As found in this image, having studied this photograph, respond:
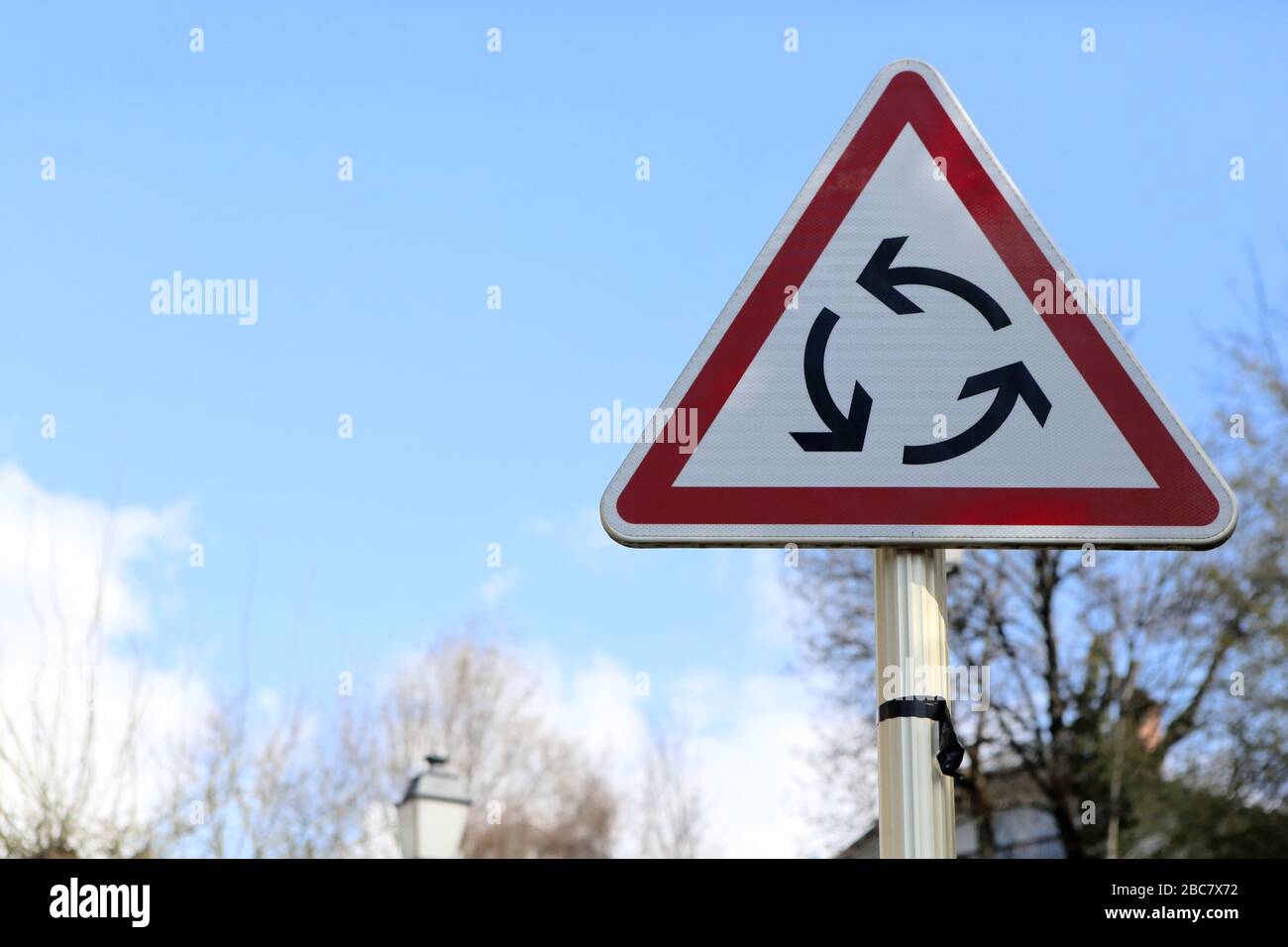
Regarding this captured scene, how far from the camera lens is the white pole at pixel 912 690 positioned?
5.96 feet

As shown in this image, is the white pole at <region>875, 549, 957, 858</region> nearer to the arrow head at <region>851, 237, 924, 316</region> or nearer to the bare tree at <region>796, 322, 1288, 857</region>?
the arrow head at <region>851, 237, 924, 316</region>

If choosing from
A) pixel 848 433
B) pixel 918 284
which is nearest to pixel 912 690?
pixel 848 433

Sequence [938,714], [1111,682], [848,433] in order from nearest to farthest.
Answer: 1. [938,714]
2. [848,433]
3. [1111,682]

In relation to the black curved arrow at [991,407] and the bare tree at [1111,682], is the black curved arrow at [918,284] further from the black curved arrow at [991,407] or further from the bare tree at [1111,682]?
the bare tree at [1111,682]

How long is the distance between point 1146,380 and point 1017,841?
720 inches

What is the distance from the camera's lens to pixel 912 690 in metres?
1.86

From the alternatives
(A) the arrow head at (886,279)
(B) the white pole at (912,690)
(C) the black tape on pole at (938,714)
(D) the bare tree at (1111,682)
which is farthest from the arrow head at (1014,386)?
(D) the bare tree at (1111,682)

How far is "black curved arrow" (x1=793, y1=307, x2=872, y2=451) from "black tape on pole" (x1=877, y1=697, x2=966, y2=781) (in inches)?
13.7

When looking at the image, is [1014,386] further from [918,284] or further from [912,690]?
[912,690]

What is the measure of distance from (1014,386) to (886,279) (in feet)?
0.76

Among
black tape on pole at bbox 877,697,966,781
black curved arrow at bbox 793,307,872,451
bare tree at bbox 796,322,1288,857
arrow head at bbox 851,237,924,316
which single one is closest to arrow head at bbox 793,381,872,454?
black curved arrow at bbox 793,307,872,451

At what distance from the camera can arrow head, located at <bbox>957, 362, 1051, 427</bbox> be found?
6.38ft

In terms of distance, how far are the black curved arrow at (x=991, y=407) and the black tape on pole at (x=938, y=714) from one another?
32 centimetres
